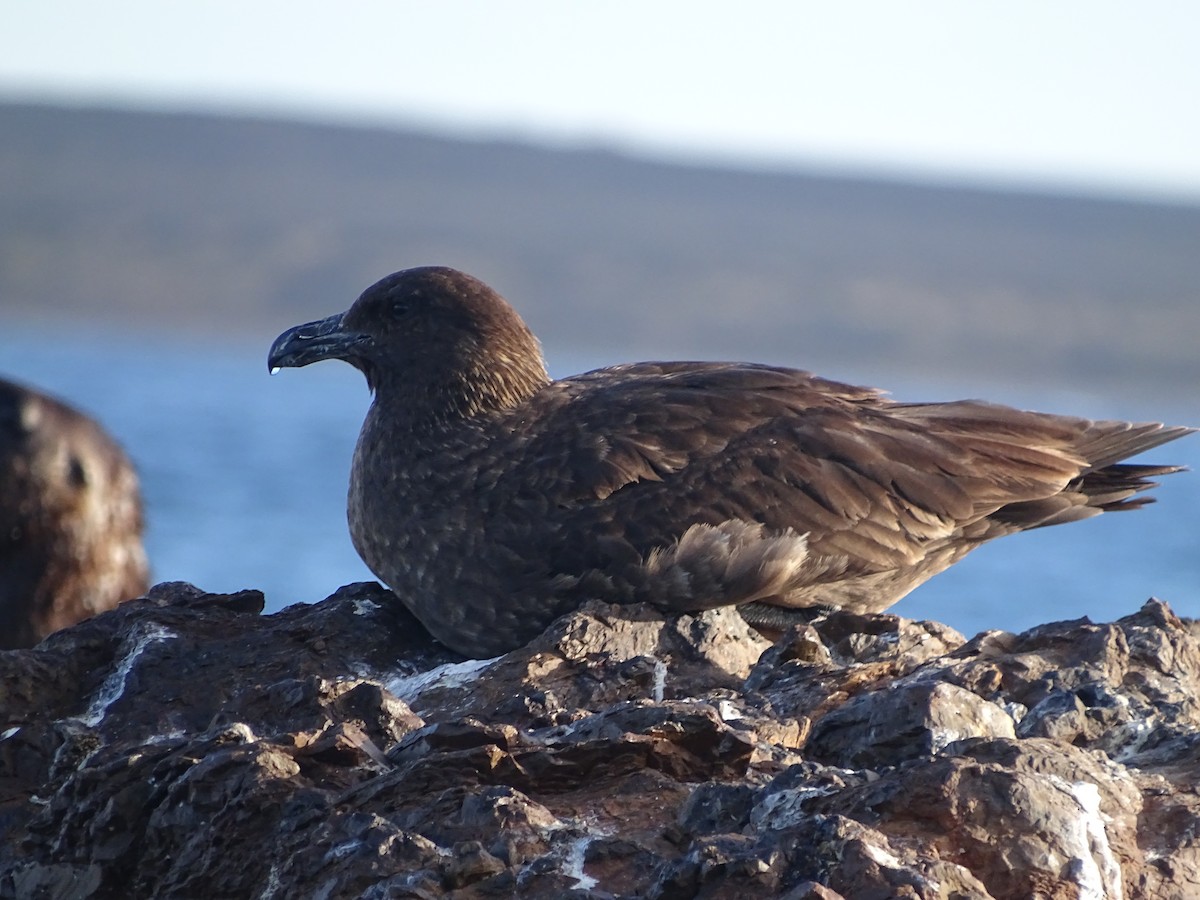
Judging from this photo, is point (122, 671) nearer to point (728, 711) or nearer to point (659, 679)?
point (659, 679)

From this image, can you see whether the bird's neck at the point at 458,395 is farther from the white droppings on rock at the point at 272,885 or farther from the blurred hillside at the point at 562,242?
the blurred hillside at the point at 562,242

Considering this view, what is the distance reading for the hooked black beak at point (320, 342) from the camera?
6.42m

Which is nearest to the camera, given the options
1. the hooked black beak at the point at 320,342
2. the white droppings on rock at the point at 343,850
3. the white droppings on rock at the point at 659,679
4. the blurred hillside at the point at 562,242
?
the white droppings on rock at the point at 343,850

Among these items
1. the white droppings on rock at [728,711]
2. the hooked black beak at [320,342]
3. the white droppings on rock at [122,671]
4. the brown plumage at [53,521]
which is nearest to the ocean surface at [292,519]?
the brown plumage at [53,521]

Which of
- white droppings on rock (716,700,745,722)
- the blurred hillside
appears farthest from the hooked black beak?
the blurred hillside

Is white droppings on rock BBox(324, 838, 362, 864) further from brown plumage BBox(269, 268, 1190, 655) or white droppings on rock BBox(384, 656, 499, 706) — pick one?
brown plumage BBox(269, 268, 1190, 655)

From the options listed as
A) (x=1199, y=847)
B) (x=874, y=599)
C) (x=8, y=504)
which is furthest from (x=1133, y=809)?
(x=8, y=504)

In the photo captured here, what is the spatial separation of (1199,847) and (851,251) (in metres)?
84.4

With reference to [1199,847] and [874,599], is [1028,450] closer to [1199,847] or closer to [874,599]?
[874,599]

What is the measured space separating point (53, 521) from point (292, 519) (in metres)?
18.5

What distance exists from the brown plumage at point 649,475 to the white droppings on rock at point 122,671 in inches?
33.9

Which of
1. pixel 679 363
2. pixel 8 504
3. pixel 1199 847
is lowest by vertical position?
pixel 8 504

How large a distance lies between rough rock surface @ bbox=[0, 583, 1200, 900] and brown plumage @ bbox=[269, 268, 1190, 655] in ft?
1.35

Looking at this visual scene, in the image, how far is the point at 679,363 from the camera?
654 cm
